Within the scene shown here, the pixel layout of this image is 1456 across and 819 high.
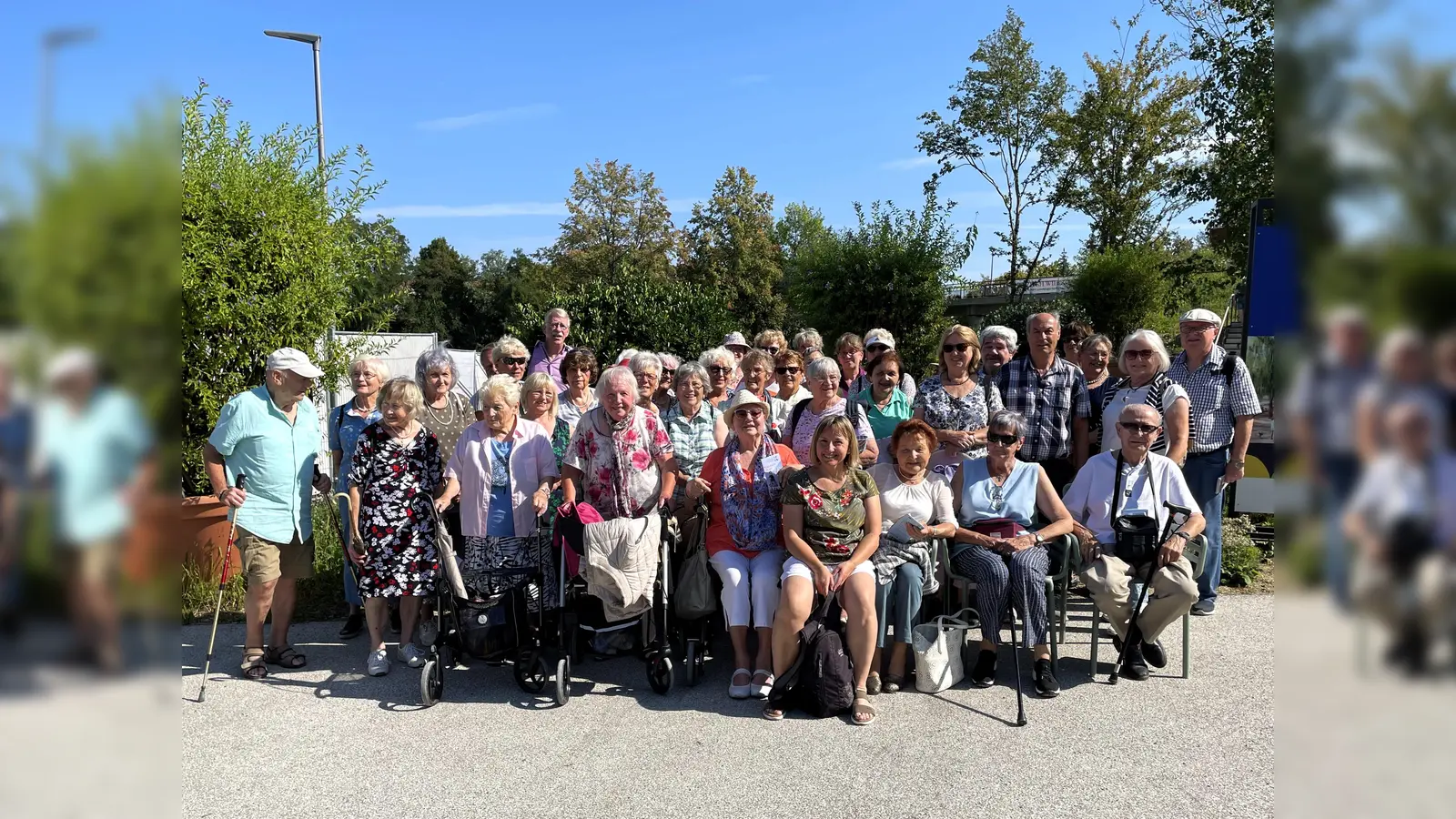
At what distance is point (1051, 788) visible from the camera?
3486mm

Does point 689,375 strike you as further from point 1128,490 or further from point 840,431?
point 1128,490

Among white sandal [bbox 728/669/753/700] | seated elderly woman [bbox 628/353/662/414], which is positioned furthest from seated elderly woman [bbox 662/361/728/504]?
white sandal [bbox 728/669/753/700]

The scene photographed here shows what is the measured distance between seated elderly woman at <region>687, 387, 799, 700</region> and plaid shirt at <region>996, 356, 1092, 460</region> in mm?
1487

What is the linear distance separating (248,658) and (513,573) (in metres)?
1.52

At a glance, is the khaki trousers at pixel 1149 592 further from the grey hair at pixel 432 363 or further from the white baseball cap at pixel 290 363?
the white baseball cap at pixel 290 363

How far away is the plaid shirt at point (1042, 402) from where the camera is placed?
5449 mm

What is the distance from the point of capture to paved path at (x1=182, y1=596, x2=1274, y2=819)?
11.3 feet

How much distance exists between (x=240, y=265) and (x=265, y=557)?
9.27ft

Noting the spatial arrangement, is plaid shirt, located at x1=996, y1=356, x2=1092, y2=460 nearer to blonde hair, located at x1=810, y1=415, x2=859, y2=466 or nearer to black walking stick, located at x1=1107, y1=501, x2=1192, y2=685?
black walking stick, located at x1=1107, y1=501, x2=1192, y2=685
